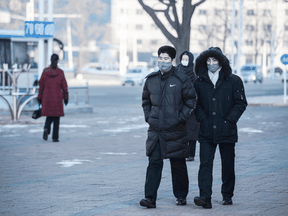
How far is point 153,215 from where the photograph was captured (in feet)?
17.9

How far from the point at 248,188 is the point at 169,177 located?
1266 millimetres

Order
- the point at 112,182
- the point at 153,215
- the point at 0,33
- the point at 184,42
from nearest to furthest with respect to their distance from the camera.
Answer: the point at 153,215 → the point at 112,182 → the point at 184,42 → the point at 0,33

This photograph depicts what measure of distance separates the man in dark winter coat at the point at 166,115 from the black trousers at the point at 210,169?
0.70 ft

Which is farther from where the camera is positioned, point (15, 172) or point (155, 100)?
point (15, 172)

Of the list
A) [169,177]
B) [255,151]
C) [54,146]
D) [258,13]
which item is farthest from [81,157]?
[258,13]

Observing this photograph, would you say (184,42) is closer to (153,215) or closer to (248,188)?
(248,188)

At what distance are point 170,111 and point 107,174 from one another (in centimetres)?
237

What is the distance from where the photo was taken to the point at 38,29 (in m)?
16.6

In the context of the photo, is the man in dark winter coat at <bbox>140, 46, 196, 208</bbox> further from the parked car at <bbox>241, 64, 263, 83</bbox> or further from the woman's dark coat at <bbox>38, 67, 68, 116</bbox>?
the parked car at <bbox>241, 64, 263, 83</bbox>

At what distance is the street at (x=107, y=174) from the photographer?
5.80m

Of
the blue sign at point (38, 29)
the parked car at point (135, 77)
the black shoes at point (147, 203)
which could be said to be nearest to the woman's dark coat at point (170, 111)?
the black shoes at point (147, 203)

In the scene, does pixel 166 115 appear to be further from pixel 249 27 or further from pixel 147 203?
pixel 249 27

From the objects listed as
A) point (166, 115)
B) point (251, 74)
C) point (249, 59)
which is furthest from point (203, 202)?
point (249, 59)

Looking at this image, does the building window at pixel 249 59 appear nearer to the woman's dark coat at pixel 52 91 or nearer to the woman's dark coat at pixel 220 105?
the woman's dark coat at pixel 52 91
